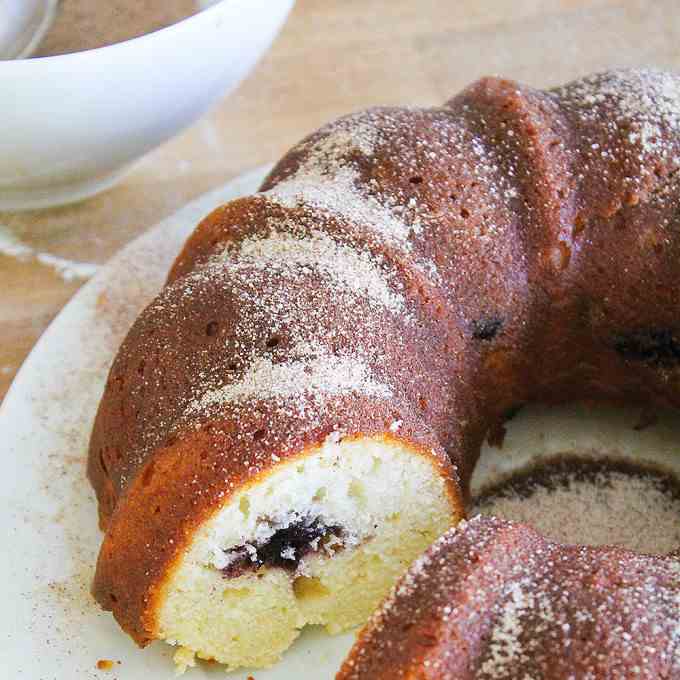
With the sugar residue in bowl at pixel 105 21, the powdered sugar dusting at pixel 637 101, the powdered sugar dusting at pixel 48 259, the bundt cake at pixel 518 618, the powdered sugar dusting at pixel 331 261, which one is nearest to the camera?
the bundt cake at pixel 518 618

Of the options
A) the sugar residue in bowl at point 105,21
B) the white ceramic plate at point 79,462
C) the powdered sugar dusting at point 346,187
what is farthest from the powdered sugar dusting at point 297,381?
the sugar residue in bowl at point 105,21

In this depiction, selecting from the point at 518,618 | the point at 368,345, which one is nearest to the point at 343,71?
the point at 368,345

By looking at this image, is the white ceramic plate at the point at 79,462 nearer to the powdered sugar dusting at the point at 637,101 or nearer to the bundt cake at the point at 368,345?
the bundt cake at the point at 368,345

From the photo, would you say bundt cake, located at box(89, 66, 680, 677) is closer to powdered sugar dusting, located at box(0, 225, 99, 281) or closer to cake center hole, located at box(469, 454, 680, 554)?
cake center hole, located at box(469, 454, 680, 554)

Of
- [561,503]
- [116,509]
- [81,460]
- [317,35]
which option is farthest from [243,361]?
[317,35]

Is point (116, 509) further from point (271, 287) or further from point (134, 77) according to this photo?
point (134, 77)

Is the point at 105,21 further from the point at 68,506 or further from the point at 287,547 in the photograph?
the point at 287,547
